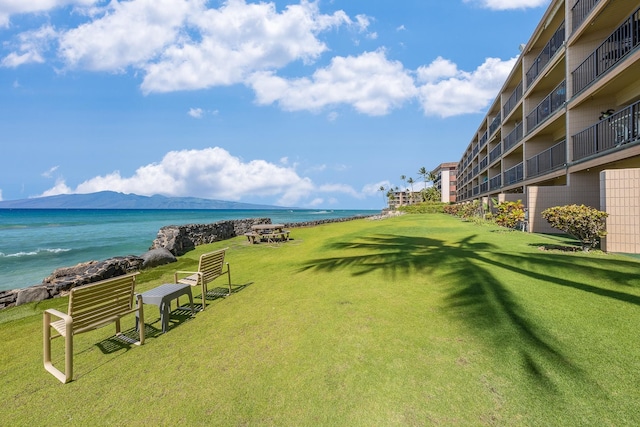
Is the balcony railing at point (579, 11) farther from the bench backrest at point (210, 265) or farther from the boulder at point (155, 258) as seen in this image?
the boulder at point (155, 258)

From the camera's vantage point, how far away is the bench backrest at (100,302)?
12.7 ft

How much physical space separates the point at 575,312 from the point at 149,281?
10.9 metres

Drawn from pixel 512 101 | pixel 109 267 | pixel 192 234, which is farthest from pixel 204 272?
pixel 512 101

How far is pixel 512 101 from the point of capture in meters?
25.6

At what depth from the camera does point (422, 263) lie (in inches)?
332

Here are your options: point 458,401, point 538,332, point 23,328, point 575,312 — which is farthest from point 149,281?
point 575,312

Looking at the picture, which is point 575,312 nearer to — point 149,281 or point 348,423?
point 348,423

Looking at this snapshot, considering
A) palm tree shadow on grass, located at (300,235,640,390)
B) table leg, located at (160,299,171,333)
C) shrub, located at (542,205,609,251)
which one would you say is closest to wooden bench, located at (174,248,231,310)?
table leg, located at (160,299,171,333)

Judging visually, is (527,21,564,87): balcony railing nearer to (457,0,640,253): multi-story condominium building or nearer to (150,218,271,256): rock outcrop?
(457,0,640,253): multi-story condominium building

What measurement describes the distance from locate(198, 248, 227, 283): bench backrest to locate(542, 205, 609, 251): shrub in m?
10.7

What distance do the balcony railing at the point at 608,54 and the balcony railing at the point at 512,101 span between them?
32.0ft

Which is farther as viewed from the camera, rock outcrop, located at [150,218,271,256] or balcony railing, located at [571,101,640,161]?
rock outcrop, located at [150,218,271,256]

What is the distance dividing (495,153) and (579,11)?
18754 millimetres

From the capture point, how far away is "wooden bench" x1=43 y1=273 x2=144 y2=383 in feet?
12.1
